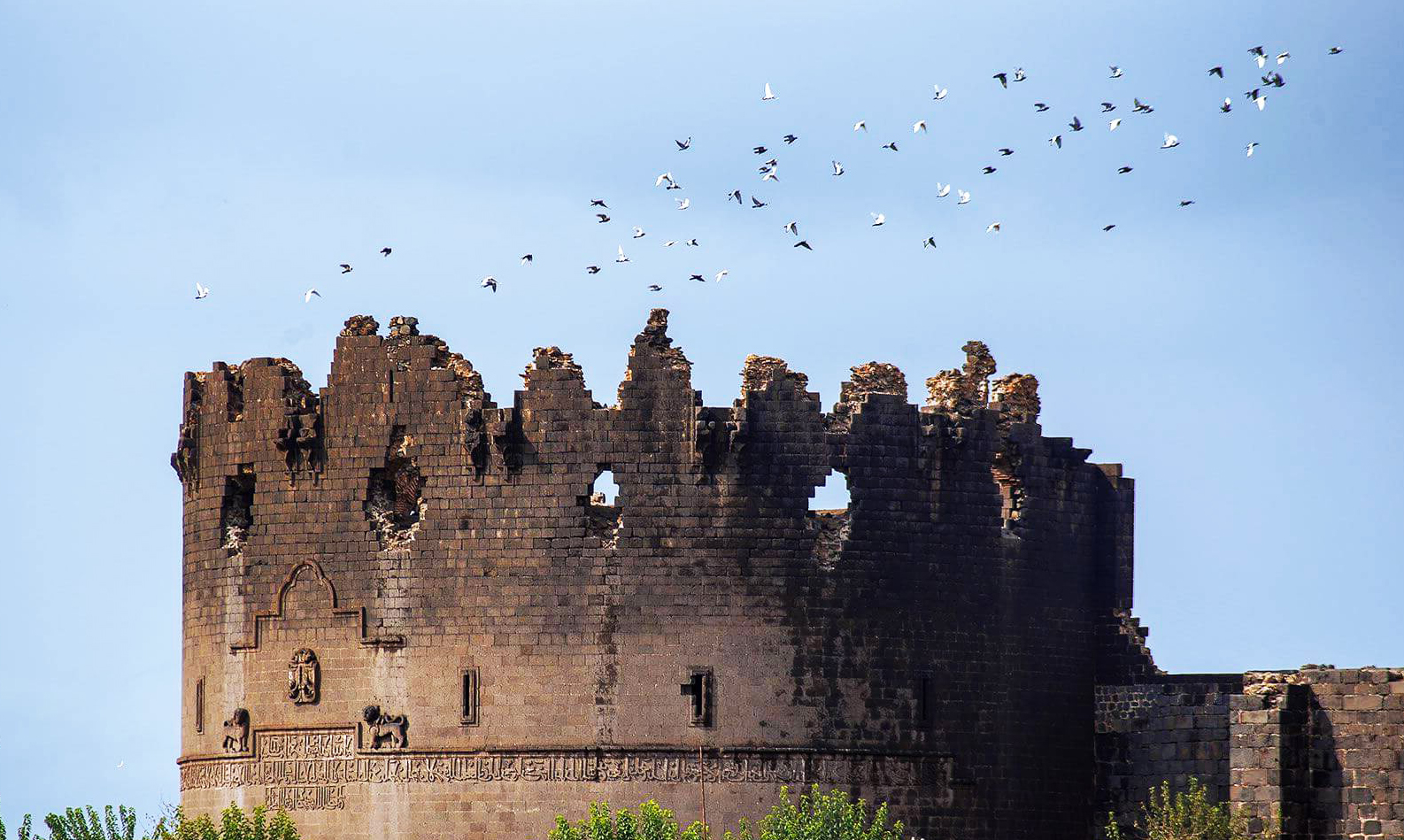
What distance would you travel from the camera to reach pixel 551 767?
53.2m

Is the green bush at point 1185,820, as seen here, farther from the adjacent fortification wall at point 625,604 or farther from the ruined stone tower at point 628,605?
the adjacent fortification wall at point 625,604

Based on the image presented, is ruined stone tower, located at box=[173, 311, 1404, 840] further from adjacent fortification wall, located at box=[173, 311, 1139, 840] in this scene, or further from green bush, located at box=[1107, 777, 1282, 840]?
green bush, located at box=[1107, 777, 1282, 840]

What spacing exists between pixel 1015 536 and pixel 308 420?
33.8 ft

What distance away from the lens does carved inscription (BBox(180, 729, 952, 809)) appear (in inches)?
2088

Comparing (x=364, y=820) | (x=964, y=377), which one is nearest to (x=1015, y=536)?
(x=964, y=377)

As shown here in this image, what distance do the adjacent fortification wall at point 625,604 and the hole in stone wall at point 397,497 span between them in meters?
0.05

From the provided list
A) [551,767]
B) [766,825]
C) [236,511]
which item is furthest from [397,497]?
[766,825]

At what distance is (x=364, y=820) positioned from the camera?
5397 centimetres

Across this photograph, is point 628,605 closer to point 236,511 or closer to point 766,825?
point 766,825

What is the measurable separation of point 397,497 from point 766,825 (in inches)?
293

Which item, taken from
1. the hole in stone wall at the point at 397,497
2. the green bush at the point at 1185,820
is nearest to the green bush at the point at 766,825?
the green bush at the point at 1185,820

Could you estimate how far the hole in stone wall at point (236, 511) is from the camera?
56.1 metres

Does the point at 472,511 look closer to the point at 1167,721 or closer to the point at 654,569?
the point at 654,569

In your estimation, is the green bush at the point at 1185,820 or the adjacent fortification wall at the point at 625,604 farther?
the adjacent fortification wall at the point at 625,604
